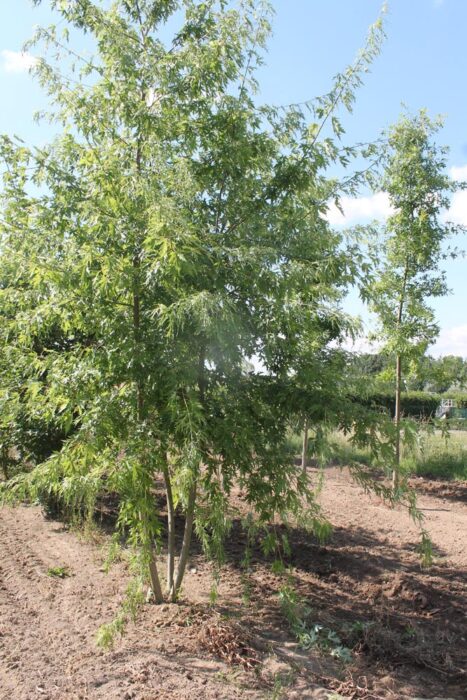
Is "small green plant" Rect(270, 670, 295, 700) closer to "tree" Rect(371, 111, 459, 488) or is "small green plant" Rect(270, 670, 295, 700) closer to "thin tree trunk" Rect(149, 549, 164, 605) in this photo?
"thin tree trunk" Rect(149, 549, 164, 605)

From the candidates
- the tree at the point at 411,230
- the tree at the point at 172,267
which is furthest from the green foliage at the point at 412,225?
the tree at the point at 172,267

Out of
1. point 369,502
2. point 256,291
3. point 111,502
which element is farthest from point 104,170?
point 369,502

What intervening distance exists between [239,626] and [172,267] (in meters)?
2.93

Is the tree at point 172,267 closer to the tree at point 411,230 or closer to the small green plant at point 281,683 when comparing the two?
the small green plant at point 281,683

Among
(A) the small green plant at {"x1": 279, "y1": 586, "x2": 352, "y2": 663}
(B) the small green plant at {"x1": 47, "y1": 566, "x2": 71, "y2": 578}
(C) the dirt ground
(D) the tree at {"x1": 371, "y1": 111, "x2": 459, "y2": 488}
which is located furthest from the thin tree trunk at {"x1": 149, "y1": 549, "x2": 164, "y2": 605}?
(D) the tree at {"x1": 371, "y1": 111, "x2": 459, "y2": 488}

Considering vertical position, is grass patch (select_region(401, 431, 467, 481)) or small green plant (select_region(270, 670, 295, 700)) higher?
grass patch (select_region(401, 431, 467, 481))

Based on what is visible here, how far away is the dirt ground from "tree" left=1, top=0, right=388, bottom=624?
0.73 m

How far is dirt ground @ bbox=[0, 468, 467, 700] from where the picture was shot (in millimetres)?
3547

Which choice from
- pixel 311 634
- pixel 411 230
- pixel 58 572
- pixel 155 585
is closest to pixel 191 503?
pixel 155 585

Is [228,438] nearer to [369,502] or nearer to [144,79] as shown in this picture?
[144,79]

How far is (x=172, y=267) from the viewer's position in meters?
3.02

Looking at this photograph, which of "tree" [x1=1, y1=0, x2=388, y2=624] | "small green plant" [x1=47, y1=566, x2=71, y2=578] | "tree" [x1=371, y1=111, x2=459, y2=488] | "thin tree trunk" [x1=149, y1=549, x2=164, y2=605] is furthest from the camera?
"tree" [x1=371, y1=111, x2=459, y2=488]

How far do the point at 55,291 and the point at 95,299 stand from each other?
0.27 metres

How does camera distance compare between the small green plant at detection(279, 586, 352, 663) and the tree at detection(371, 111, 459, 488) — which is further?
the tree at detection(371, 111, 459, 488)
